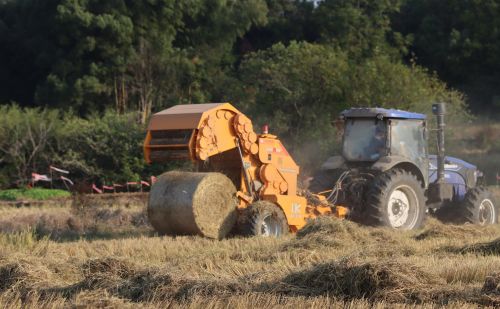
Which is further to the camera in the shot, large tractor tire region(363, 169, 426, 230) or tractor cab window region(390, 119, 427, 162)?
tractor cab window region(390, 119, 427, 162)

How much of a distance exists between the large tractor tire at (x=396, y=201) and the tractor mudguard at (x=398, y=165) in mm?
125

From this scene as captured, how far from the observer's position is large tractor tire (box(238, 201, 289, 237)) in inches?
487

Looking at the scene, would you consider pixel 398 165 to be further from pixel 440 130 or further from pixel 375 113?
pixel 440 130

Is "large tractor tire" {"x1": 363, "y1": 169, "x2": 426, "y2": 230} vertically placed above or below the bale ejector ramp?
below

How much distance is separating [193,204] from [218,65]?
25749mm

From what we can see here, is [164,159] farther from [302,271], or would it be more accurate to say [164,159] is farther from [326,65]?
[326,65]

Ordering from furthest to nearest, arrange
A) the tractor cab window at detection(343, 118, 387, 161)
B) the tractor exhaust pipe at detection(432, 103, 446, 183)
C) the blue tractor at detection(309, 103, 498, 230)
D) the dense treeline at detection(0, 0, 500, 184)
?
the dense treeline at detection(0, 0, 500, 184), the tractor exhaust pipe at detection(432, 103, 446, 183), the tractor cab window at detection(343, 118, 387, 161), the blue tractor at detection(309, 103, 498, 230)

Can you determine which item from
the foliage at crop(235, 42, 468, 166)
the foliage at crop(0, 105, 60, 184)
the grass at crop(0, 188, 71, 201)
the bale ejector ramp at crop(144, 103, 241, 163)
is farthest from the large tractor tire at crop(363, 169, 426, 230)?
the foliage at crop(0, 105, 60, 184)

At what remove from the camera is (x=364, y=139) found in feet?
48.2

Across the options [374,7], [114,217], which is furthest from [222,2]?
[114,217]

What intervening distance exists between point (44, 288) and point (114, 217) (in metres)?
9.24

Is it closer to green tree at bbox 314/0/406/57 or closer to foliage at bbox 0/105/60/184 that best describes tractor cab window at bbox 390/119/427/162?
foliage at bbox 0/105/60/184

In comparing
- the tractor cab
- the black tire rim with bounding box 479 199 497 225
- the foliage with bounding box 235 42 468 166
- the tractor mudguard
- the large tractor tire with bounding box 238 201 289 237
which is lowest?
the black tire rim with bounding box 479 199 497 225

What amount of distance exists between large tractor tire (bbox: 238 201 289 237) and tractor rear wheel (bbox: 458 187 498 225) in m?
4.42
